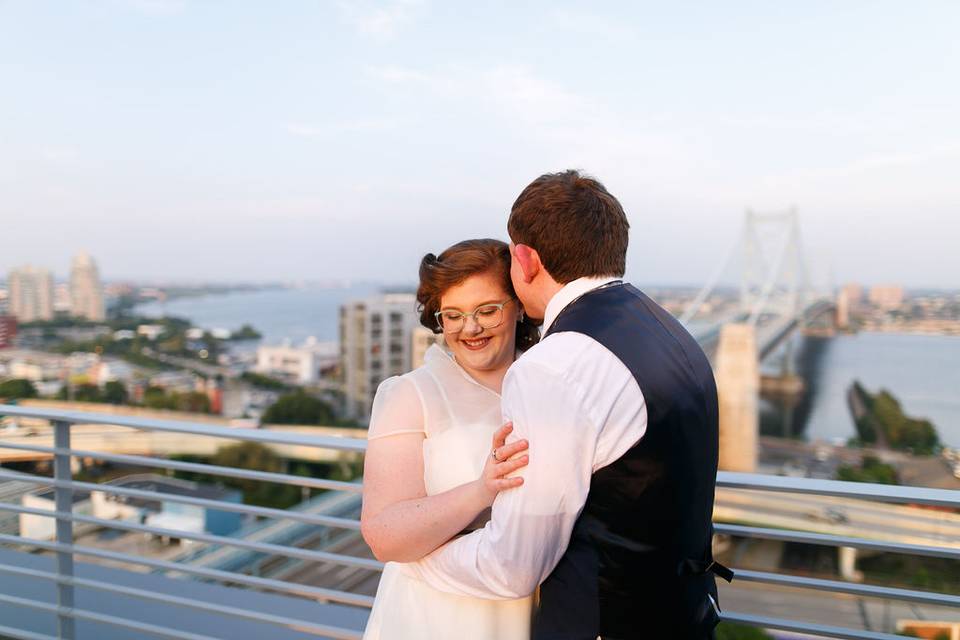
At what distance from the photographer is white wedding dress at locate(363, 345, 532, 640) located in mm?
1012

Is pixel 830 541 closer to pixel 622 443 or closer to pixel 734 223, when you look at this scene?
pixel 622 443

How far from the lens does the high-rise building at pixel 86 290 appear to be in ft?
115

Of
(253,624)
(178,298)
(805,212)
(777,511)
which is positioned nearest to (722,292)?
(805,212)

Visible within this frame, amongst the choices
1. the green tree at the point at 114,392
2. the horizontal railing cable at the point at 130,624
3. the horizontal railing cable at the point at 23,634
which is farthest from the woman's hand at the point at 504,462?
the green tree at the point at 114,392

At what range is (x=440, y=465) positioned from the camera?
1.03m

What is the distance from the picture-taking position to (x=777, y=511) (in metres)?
16.6

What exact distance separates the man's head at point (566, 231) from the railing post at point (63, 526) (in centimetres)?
155

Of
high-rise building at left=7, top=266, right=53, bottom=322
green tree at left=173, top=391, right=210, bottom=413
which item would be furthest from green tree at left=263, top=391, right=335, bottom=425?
high-rise building at left=7, top=266, right=53, bottom=322

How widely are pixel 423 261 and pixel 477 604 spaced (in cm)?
51

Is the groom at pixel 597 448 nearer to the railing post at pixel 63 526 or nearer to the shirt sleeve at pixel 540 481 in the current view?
the shirt sleeve at pixel 540 481

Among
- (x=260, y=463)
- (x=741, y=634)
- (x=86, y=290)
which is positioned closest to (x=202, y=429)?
(x=741, y=634)

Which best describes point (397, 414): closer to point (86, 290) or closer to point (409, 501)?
point (409, 501)

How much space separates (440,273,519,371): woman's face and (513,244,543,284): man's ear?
0.65 ft

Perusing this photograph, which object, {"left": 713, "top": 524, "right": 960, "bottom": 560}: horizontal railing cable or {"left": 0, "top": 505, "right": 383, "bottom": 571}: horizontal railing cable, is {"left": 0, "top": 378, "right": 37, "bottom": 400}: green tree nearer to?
{"left": 0, "top": 505, "right": 383, "bottom": 571}: horizontal railing cable
